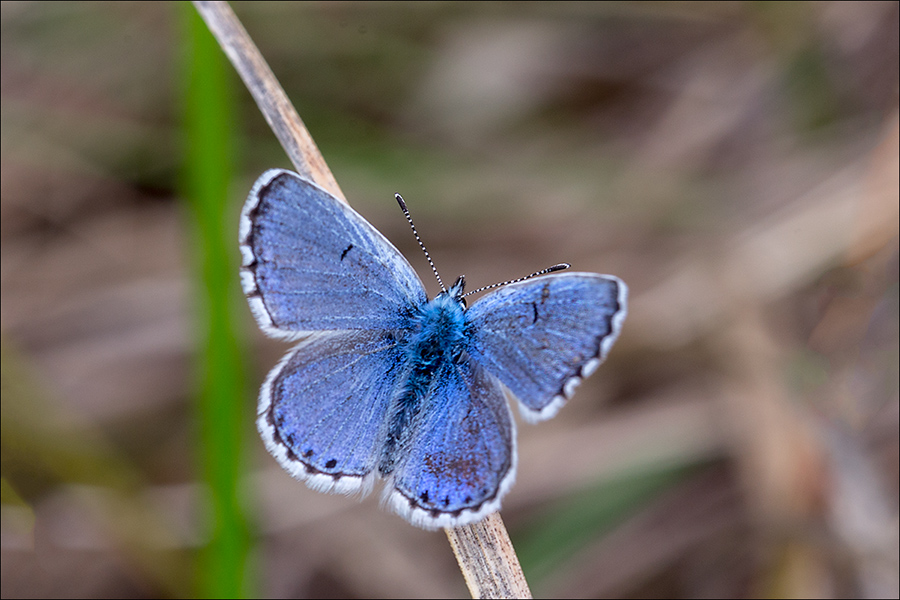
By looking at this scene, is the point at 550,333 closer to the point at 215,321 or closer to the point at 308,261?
the point at 308,261

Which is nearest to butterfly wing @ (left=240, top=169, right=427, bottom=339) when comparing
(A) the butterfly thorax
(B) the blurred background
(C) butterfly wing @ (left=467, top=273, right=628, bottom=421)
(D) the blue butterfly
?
(D) the blue butterfly

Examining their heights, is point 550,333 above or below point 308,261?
below

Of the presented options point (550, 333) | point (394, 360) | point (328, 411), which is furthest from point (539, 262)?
point (328, 411)

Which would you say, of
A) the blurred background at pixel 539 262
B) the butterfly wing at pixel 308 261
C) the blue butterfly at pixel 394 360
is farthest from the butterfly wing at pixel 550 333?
the blurred background at pixel 539 262

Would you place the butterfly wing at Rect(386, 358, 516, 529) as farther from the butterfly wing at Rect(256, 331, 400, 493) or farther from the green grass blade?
the green grass blade

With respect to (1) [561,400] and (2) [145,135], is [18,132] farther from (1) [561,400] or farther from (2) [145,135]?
(1) [561,400]

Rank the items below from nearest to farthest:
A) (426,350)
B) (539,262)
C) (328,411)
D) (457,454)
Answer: (457,454) → (328,411) → (426,350) → (539,262)
